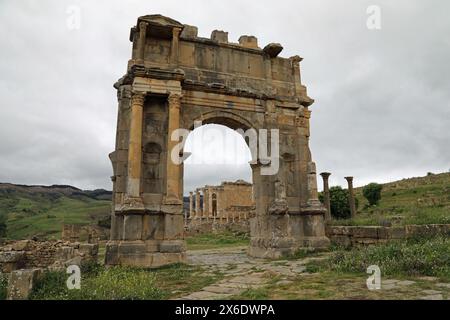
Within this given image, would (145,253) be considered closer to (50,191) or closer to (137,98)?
(137,98)

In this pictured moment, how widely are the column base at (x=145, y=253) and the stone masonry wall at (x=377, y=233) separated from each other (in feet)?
16.5

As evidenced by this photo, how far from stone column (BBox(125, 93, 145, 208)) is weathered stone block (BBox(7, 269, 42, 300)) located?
4.18m

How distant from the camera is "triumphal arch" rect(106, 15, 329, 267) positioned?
9203mm

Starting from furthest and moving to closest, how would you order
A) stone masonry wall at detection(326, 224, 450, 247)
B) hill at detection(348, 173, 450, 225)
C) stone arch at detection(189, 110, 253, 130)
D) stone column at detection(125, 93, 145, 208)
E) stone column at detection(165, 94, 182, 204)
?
hill at detection(348, 173, 450, 225), stone arch at detection(189, 110, 253, 130), stone column at detection(165, 94, 182, 204), stone column at detection(125, 93, 145, 208), stone masonry wall at detection(326, 224, 450, 247)

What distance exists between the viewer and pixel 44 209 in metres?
58.8

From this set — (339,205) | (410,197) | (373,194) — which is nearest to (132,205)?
(339,205)

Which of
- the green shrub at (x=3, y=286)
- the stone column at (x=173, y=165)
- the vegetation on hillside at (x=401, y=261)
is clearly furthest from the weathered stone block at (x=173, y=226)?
the green shrub at (x=3, y=286)

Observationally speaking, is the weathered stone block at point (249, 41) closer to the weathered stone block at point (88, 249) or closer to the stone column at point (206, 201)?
the weathered stone block at point (88, 249)

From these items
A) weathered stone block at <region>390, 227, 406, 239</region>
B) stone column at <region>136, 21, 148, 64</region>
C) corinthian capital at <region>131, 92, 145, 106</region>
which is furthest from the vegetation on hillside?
stone column at <region>136, 21, 148, 64</region>

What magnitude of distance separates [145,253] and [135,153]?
2.73 metres

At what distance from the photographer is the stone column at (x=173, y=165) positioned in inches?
372

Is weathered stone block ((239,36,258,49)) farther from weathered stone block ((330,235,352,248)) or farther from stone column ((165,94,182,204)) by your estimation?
weathered stone block ((330,235,352,248))
